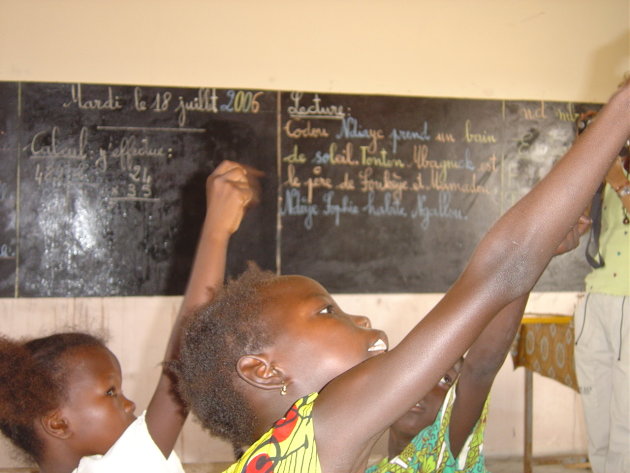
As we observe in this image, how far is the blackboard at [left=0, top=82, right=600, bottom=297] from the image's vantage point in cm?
361

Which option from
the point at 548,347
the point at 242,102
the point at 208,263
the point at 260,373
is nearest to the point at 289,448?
the point at 260,373

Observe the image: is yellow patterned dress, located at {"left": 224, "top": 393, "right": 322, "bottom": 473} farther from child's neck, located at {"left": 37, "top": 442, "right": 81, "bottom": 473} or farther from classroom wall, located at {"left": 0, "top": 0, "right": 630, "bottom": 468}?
classroom wall, located at {"left": 0, "top": 0, "right": 630, "bottom": 468}

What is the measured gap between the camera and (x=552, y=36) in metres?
4.11

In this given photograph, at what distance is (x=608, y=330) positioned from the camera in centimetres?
249

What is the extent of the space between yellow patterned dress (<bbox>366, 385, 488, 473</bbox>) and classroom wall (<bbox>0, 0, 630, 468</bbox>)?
2504mm

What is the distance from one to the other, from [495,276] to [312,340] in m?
0.31

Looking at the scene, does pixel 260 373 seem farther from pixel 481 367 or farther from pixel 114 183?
pixel 114 183

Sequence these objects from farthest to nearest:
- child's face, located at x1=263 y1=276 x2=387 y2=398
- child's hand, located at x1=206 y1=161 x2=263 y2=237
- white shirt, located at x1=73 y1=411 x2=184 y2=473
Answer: child's hand, located at x1=206 y1=161 x2=263 y2=237, white shirt, located at x1=73 y1=411 x2=184 y2=473, child's face, located at x1=263 y1=276 x2=387 y2=398

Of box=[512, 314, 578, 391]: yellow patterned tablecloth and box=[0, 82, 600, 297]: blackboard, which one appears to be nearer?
box=[512, 314, 578, 391]: yellow patterned tablecloth

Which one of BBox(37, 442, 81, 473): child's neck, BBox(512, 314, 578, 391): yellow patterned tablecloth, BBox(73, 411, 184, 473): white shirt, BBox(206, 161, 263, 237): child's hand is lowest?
BBox(512, 314, 578, 391): yellow patterned tablecloth

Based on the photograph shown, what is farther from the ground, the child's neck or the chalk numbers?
the chalk numbers

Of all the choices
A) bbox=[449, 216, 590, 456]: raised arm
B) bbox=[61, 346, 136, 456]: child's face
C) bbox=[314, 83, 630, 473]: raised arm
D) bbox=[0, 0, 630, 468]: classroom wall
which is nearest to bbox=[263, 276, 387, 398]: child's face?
bbox=[314, 83, 630, 473]: raised arm

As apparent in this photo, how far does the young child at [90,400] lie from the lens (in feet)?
3.99

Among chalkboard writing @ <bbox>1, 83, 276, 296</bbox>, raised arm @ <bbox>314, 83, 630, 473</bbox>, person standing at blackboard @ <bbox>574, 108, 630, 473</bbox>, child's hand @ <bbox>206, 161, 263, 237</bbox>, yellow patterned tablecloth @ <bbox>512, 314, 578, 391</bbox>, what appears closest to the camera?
raised arm @ <bbox>314, 83, 630, 473</bbox>
